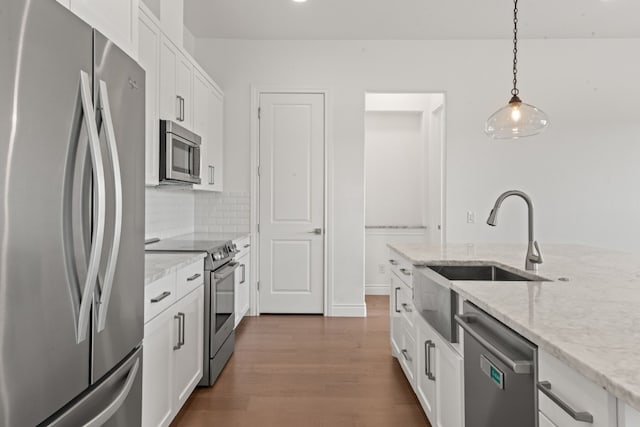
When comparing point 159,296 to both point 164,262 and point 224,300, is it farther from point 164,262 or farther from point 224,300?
point 224,300

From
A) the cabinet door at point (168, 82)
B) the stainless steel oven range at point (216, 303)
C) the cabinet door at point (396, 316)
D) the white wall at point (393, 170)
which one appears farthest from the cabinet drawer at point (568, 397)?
the white wall at point (393, 170)

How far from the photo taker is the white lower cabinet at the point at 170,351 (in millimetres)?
1831

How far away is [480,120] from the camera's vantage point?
459cm

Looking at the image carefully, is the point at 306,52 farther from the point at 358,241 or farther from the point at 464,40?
the point at 358,241

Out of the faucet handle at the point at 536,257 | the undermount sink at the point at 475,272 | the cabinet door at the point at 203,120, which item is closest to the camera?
the faucet handle at the point at 536,257

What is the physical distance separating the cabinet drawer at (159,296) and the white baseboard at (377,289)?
12.7ft

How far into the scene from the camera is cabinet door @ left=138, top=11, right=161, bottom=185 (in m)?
2.56

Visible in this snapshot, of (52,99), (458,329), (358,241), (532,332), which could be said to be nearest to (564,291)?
(458,329)

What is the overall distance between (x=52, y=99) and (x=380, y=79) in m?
4.00

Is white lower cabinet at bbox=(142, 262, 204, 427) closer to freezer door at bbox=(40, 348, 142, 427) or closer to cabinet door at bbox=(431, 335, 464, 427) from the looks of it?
freezer door at bbox=(40, 348, 142, 427)

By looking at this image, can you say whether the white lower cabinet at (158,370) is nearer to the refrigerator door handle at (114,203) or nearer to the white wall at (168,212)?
the refrigerator door handle at (114,203)

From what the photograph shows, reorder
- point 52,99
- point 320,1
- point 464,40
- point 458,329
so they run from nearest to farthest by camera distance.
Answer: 1. point 52,99
2. point 458,329
3. point 320,1
4. point 464,40

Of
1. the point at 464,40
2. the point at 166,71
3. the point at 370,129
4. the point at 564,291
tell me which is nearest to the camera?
the point at 564,291

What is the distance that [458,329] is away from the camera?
170 cm
